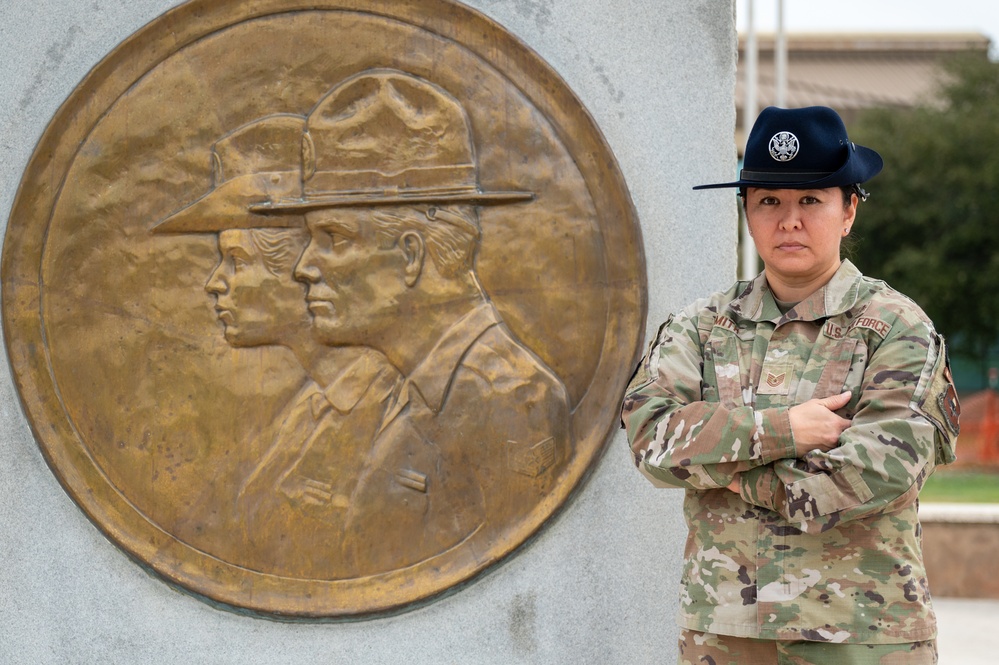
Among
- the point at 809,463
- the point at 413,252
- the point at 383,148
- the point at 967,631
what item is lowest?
the point at 967,631

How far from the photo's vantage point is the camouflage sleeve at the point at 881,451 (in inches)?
87.5

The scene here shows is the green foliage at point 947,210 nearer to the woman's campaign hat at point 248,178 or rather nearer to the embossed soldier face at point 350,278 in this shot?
the embossed soldier face at point 350,278

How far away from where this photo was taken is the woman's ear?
3.12 metres

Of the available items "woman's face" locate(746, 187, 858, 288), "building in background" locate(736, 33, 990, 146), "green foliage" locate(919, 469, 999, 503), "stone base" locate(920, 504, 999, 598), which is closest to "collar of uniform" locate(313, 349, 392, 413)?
"woman's face" locate(746, 187, 858, 288)

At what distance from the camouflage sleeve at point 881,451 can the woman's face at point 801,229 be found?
0.79 ft

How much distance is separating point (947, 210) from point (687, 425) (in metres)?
18.2

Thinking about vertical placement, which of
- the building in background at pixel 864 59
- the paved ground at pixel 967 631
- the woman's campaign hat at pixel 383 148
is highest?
the building in background at pixel 864 59

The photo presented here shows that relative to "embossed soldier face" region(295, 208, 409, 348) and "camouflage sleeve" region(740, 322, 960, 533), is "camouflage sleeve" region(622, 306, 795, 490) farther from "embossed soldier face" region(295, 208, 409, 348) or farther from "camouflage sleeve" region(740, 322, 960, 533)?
"embossed soldier face" region(295, 208, 409, 348)

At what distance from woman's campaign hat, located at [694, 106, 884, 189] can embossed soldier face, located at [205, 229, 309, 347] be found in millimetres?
1289

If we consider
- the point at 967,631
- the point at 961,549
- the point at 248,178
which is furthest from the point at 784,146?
the point at 961,549

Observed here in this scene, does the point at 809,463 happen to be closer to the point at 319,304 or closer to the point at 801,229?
the point at 801,229

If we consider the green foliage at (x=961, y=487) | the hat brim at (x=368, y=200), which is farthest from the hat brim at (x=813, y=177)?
the green foliage at (x=961, y=487)

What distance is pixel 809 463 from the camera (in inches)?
89.7

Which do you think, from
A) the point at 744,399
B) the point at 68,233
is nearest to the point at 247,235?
the point at 68,233
